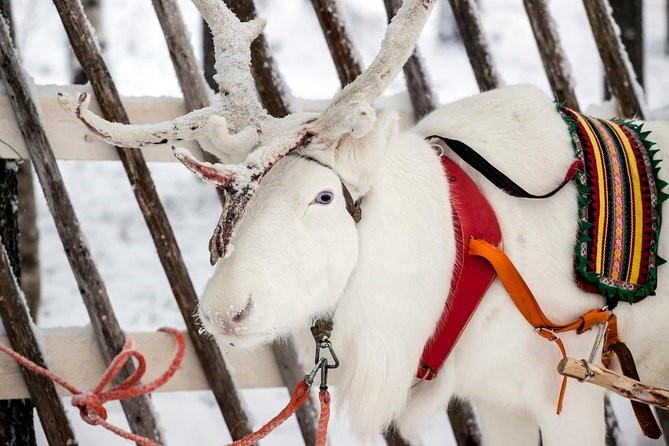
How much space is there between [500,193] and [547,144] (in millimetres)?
191

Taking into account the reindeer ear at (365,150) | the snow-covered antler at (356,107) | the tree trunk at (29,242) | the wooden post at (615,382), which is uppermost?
the snow-covered antler at (356,107)

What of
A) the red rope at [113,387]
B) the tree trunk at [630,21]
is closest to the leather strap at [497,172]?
the red rope at [113,387]

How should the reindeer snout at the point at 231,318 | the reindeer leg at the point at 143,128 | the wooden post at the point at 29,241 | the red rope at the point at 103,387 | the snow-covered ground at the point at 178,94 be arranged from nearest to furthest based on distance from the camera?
the reindeer snout at the point at 231,318, the reindeer leg at the point at 143,128, the red rope at the point at 103,387, the snow-covered ground at the point at 178,94, the wooden post at the point at 29,241

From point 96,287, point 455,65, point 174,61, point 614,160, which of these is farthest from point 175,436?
point 455,65

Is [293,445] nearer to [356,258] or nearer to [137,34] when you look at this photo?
[356,258]

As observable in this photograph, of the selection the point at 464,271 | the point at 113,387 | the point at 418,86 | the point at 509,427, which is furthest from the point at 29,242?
the point at 464,271

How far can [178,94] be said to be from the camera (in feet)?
26.2

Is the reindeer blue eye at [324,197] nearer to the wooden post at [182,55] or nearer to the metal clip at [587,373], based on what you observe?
the metal clip at [587,373]

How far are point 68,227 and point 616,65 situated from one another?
208cm

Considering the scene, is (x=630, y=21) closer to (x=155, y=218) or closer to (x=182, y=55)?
(x=182, y=55)

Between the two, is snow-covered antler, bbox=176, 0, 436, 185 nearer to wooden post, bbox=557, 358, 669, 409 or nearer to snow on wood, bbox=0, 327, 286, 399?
wooden post, bbox=557, 358, 669, 409

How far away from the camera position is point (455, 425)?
3188 mm

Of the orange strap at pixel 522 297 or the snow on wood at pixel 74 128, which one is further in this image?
the snow on wood at pixel 74 128

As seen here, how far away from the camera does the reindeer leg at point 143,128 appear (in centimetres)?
198
